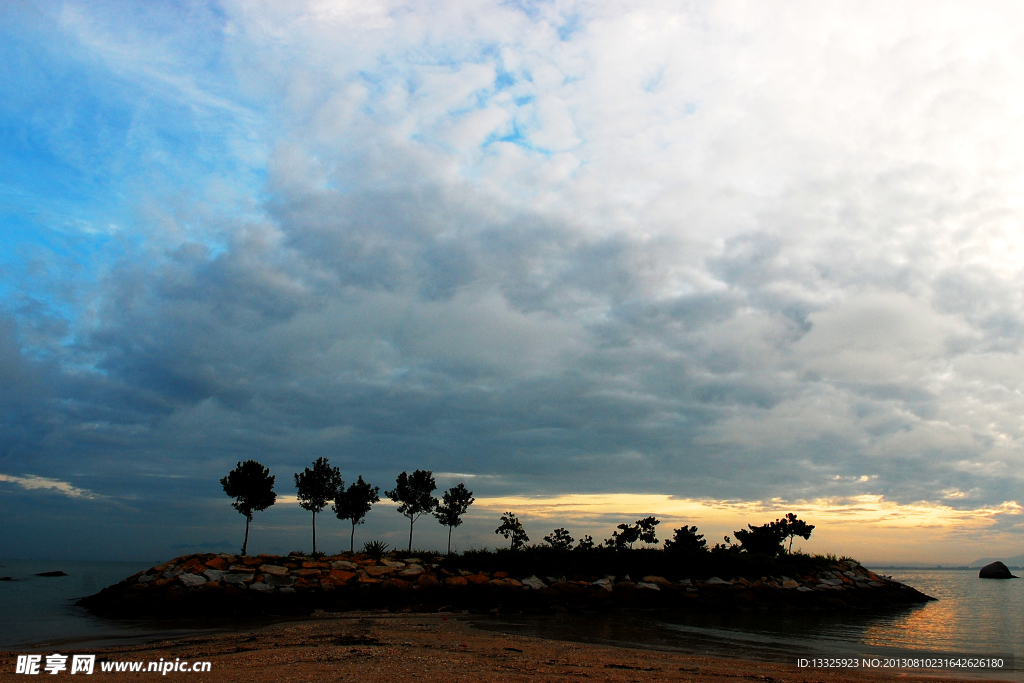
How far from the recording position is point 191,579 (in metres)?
27.4

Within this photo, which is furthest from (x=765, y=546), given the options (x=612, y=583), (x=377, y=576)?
(x=377, y=576)

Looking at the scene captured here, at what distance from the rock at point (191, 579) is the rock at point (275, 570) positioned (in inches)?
104

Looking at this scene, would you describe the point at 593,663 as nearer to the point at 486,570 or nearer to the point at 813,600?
the point at 486,570

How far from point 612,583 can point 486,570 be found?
24.7 ft

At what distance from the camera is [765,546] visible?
4931 cm

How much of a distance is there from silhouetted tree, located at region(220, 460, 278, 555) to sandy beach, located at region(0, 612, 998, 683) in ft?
70.3

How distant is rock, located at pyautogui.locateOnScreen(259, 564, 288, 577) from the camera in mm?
28562

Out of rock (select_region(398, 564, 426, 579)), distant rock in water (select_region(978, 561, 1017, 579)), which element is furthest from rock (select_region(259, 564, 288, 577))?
distant rock in water (select_region(978, 561, 1017, 579))

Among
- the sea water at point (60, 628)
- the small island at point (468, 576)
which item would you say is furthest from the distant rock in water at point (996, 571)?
the sea water at point (60, 628)

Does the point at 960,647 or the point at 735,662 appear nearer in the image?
the point at 735,662

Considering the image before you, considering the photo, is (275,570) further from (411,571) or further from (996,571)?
(996,571)

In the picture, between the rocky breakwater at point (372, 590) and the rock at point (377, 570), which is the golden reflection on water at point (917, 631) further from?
the rock at point (377, 570)

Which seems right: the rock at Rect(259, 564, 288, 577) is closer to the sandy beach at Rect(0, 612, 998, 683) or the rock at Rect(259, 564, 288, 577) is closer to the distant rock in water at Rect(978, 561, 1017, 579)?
the sandy beach at Rect(0, 612, 998, 683)

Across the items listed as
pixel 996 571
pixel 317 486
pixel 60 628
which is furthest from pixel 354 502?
pixel 996 571
